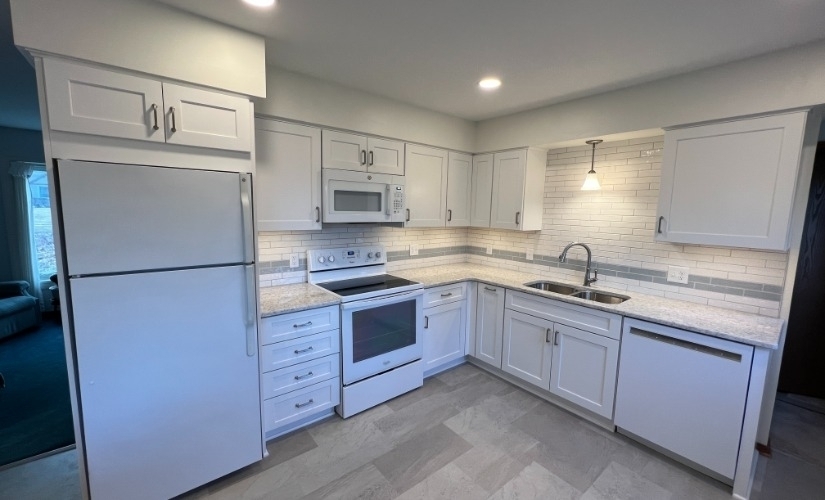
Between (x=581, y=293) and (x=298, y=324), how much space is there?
2.25 m

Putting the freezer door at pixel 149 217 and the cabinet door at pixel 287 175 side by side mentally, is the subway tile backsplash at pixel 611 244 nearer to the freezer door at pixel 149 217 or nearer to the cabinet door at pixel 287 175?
the cabinet door at pixel 287 175

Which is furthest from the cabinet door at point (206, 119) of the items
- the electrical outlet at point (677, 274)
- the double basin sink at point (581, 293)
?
the electrical outlet at point (677, 274)

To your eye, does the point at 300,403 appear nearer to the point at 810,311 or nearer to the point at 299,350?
the point at 299,350

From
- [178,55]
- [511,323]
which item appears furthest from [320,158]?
[511,323]

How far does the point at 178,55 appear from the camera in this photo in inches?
62.2

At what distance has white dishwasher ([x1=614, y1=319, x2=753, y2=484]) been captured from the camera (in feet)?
6.04

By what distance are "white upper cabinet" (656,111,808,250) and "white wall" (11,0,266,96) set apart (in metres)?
2.59

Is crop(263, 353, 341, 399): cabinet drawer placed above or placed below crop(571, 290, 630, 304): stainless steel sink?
below

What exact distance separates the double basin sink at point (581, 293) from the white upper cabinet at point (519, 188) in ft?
1.73

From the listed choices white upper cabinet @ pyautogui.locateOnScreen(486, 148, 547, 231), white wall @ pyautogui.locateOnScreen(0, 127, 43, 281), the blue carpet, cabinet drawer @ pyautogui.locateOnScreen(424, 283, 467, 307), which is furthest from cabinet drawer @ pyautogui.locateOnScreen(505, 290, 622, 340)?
white wall @ pyautogui.locateOnScreen(0, 127, 43, 281)

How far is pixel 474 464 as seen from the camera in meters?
2.08

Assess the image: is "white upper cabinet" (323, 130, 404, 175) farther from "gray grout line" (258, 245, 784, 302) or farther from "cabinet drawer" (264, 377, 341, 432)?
"cabinet drawer" (264, 377, 341, 432)

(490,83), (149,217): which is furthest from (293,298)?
(490,83)

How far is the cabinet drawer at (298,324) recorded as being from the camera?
6.85ft
